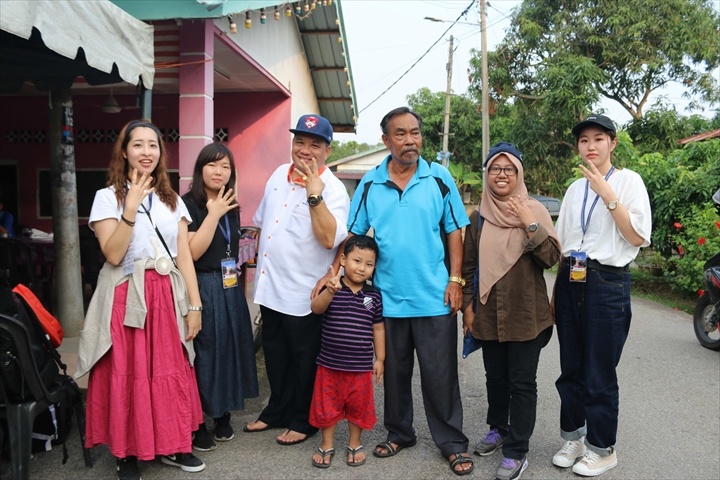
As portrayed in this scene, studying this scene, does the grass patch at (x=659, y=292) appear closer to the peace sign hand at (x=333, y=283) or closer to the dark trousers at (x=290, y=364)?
Result: the dark trousers at (x=290, y=364)

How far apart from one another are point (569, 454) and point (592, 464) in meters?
0.14

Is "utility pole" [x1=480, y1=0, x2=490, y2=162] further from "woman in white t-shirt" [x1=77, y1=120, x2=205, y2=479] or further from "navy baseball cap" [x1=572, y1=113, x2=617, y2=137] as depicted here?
"woman in white t-shirt" [x1=77, y1=120, x2=205, y2=479]

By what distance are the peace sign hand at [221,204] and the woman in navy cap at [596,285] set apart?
1.92 m

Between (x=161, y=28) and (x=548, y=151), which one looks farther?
(x=548, y=151)

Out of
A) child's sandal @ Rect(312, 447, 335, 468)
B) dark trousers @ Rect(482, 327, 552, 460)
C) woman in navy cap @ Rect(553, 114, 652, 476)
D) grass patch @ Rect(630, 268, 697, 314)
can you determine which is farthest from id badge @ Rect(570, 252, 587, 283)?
grass patch @ Rect(630, 268, 697, 314)

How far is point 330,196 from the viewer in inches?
139

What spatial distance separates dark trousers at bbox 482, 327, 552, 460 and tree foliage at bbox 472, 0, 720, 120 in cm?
1393

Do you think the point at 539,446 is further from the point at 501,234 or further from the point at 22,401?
the point at 22,401

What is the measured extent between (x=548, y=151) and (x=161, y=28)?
14003mm

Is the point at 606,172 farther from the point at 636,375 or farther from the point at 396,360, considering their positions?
the point at 636,375

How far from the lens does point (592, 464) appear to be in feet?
11.1

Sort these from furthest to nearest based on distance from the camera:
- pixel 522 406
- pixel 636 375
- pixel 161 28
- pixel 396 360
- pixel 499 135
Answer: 1. pixel 499 135
2. pixel 161 28
3. pixel 636 375
4. pixel 396 360
5. pixel 522 406

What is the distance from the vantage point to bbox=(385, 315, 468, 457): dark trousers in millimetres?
3389

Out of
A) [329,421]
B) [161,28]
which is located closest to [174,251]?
[329,421]
